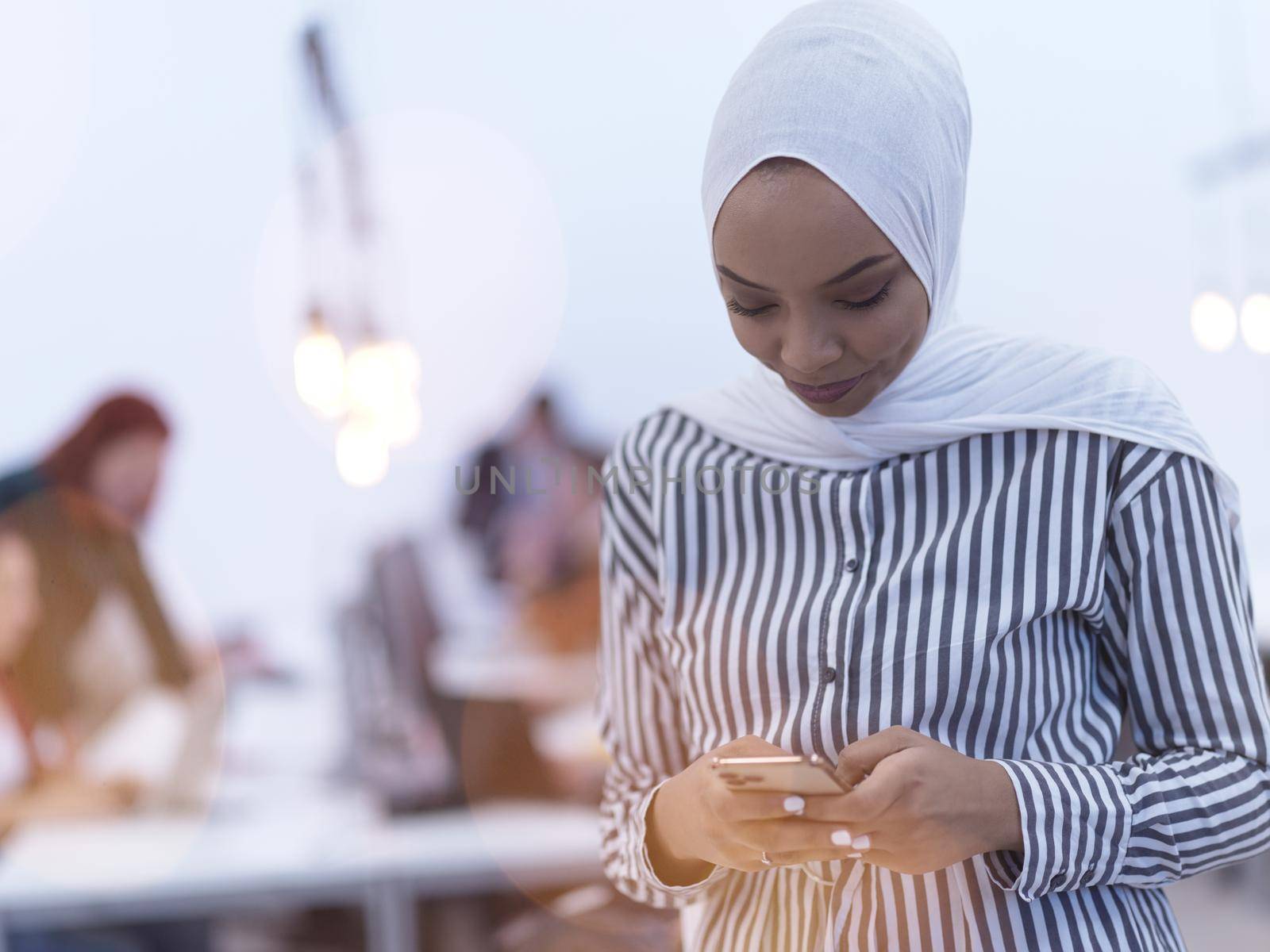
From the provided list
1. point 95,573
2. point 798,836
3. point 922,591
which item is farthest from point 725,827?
point 95,573

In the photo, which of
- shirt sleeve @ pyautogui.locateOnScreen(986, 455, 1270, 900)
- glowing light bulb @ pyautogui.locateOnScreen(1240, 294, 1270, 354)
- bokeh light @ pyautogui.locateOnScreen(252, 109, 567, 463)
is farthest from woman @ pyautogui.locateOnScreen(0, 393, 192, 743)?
glowing light bulb @ pyautogui.locateOnScreen(1240, 294, 1270, 354)

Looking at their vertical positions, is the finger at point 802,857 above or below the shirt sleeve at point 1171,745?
below

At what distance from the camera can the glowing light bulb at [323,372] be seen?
1629 millimetres

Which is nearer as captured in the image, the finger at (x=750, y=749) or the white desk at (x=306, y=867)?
the finger at (x=750, y=749)

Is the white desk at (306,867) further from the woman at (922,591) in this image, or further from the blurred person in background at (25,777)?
the woman at (922,591)

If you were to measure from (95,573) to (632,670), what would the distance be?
128 centimetres

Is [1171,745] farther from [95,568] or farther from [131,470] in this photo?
[131,470]

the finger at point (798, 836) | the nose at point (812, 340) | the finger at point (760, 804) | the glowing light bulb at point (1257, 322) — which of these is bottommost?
the finger at point (798, 836)

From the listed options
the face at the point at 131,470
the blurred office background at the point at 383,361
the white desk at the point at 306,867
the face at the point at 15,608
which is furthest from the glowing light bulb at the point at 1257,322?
the face at the point at 131,470

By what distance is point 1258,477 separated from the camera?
97cm

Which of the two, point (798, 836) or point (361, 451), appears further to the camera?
point (361, 451)

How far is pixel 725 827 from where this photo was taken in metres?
0.57

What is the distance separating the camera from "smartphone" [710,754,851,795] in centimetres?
51

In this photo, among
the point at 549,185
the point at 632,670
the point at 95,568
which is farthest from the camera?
the point at 95,568
